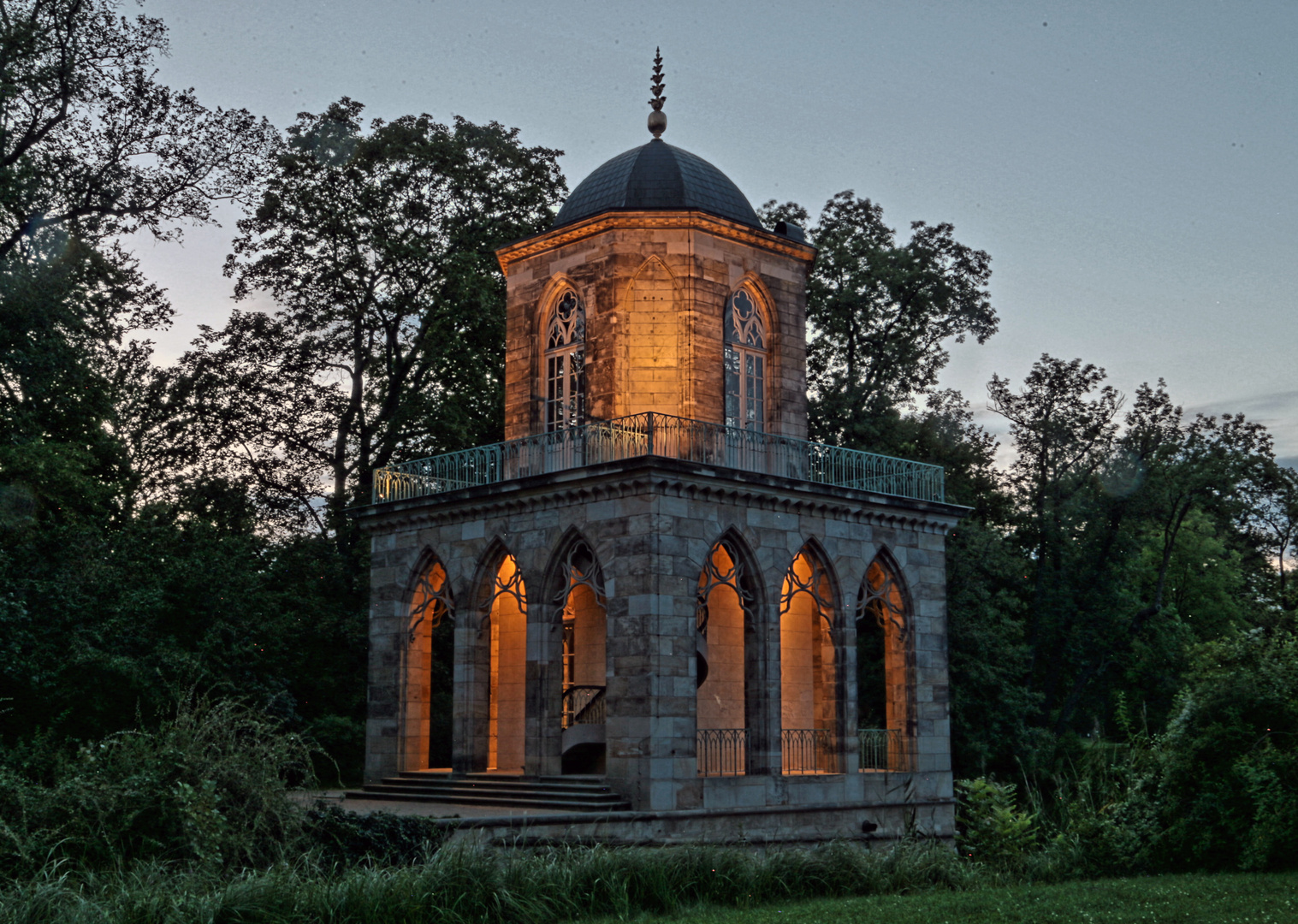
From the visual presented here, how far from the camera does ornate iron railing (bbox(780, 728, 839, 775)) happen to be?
22.9 metres

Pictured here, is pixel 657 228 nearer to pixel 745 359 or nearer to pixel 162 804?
pixel 745 359

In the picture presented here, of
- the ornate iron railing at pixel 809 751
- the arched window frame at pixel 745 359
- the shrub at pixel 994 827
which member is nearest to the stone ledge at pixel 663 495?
the arched window frame at pixel 745 359

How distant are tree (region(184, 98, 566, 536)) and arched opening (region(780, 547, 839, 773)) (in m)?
11.1

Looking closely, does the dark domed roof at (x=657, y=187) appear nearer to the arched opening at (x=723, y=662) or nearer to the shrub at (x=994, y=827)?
the arched opening at (x=723, y=662)

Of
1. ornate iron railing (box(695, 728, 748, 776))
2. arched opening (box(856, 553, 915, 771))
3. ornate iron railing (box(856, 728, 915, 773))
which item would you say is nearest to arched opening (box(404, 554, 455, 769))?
ornate iron railing (box(695, 728, 748, 776))

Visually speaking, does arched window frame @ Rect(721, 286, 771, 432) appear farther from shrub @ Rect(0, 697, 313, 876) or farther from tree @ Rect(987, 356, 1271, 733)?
tree @ Rect(987, 356, 1271, 733)

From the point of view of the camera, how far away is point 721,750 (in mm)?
21922

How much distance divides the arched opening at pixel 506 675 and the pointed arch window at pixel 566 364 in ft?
8.90

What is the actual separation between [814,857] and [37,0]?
68.2 feet

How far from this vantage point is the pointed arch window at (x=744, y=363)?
2388cm

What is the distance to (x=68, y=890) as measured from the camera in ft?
38.5

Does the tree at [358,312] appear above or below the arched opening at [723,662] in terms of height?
above

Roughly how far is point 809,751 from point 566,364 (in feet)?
26.5

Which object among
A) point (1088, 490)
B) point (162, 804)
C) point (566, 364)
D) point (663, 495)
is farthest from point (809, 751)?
point (1088, 490)
